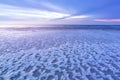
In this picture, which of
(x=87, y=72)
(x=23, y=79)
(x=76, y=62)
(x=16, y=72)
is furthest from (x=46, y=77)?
(x=76, y=62)

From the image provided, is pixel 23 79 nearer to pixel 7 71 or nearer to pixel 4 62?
pixel 7 71

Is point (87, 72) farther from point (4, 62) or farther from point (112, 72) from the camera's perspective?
point (4, 62)

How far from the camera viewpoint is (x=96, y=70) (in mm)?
6105

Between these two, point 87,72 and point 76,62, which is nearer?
point 87,72

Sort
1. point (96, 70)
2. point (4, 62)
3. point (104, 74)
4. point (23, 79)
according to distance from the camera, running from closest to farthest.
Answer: point (23, 79) < point (104, 74) < point (96, 70) < point (4, 62)

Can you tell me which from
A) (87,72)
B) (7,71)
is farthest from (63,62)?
(7,71)

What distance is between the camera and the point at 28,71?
595cm

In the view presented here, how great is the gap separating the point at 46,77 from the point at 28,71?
1102mm

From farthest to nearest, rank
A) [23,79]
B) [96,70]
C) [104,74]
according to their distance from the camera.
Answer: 1. [96,70]
2. [104,74]
3. [23,79]

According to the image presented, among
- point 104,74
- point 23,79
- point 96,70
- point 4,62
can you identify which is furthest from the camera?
point 4,62

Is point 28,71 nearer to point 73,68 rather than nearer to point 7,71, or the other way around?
point 7,71

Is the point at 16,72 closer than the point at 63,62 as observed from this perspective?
Yes

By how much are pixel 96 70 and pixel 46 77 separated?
98.6 inches

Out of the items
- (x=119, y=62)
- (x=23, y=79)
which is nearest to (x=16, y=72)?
(x=23, y=79)
